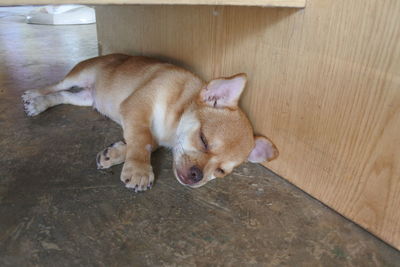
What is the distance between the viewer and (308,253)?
5.00 ft

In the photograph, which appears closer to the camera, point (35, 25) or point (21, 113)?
point (21, 113)

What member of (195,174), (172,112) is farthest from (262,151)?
(172,112)

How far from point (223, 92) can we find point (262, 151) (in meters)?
0.42

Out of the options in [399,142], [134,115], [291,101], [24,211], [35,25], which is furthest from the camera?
[35,25]

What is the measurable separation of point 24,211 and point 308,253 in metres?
1.32

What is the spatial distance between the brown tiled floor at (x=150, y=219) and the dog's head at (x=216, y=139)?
0.12m

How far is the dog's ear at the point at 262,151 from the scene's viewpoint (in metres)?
1.98

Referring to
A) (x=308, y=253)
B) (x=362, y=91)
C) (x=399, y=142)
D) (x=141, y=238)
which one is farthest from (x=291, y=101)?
(x=141, y=238)

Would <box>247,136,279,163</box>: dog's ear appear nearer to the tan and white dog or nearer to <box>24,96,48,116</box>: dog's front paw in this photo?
the tan and white dog

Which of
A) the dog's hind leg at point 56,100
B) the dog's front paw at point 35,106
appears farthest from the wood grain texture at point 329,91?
the dog's front paw at point 35,106

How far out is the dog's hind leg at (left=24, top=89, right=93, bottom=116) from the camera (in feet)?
8.52

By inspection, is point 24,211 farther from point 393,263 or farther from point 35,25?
point 35,25

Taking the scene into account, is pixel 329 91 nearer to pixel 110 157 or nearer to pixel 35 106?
pixel 110 157

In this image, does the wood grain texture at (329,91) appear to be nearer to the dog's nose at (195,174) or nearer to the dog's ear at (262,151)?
the dog's ear at (262,151)
